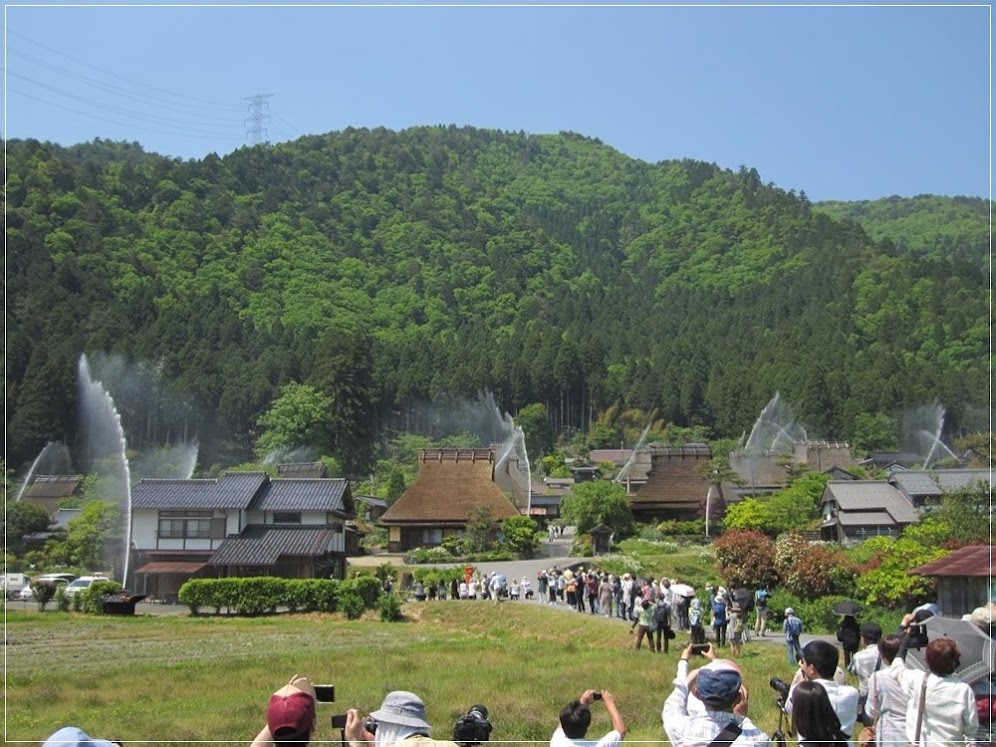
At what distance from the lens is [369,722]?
633 cm

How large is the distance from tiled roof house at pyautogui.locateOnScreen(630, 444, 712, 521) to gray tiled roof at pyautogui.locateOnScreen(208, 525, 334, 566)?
2290 cm

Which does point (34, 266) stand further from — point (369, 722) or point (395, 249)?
point (369, 722)

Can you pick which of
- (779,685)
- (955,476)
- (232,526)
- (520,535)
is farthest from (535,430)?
(779,685)

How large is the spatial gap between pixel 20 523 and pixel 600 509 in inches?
1104

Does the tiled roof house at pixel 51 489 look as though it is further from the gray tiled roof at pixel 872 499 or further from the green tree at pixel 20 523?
the gray tiled roof at pixel 872 499

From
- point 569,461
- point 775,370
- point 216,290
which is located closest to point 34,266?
point 216,290

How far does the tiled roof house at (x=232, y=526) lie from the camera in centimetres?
4200

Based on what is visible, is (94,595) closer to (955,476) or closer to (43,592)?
(43,592)

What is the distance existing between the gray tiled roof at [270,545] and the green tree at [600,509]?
15.0 m

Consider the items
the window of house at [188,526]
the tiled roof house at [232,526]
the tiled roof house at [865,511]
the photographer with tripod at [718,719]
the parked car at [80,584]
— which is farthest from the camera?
the tiled roof house at [865,511]

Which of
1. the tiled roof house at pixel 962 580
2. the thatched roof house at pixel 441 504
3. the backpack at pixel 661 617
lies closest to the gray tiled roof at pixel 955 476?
the thatched roof house at pixel 441 504

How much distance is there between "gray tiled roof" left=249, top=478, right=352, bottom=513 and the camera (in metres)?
44.3

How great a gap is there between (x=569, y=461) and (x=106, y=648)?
→ 70.7 m

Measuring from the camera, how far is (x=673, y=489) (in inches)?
2443
